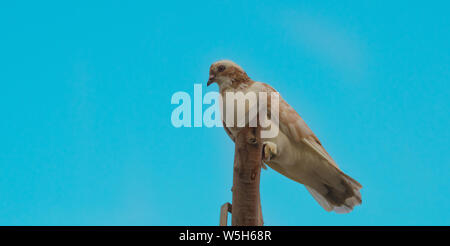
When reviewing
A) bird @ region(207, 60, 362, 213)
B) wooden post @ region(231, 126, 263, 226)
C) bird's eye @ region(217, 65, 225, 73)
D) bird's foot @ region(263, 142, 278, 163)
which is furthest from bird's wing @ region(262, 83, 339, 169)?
wooden post @ region(231, 126, 263, 226)

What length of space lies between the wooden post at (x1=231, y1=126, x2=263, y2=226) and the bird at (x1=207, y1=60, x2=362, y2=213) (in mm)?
1110

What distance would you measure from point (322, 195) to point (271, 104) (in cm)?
119

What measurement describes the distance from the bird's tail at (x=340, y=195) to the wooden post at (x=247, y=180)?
1.54 m

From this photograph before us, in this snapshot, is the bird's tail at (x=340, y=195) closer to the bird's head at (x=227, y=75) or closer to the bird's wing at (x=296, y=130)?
the bird's wing at (x=296, y=130)

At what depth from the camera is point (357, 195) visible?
4.55 metres

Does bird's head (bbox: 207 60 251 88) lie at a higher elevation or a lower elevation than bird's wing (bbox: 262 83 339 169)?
higher

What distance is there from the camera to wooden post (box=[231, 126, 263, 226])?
3.33 m

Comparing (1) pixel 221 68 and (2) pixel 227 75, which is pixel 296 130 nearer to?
(2) pixel 227 75

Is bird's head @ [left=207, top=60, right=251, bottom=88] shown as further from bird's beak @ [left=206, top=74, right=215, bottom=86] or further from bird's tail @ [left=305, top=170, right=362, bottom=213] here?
bird's tail @ [left=305, top=170, right=362, bottom=213]

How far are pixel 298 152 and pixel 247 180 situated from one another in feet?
4.95
